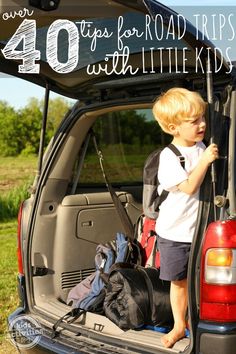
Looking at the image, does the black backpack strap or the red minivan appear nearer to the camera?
the red minivan

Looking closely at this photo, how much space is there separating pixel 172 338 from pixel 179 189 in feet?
2.47

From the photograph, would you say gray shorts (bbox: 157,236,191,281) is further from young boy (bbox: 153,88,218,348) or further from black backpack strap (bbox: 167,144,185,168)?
black backpack strap (bbox: 167,144,185,168)

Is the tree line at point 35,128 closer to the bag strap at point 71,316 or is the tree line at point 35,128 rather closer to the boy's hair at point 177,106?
the bag strap at point 71,316

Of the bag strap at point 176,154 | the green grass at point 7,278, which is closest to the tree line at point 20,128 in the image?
the green grass at point 7,278

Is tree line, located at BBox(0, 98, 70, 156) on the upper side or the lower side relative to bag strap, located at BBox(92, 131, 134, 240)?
upper

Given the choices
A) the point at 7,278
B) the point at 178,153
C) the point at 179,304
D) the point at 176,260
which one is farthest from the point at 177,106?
the point at 7,278

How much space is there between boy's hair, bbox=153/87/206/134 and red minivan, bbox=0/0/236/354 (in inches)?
2.6

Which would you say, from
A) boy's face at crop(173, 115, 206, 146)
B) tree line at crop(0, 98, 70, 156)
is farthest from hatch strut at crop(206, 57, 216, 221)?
tree line at crop(0, 98, 70, 156)

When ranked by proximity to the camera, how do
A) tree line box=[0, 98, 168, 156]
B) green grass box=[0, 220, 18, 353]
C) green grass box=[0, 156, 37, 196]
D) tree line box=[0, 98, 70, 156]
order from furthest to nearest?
tree line box=[0, 98, 70, 156], green grass box=[0, 156, 37, 196], tree line box=[0, 98, 168, 156], green grass box=[0, 220, 18, 353]

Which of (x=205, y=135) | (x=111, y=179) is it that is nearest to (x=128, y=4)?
(x=205, y=135)

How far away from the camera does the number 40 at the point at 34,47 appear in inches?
124

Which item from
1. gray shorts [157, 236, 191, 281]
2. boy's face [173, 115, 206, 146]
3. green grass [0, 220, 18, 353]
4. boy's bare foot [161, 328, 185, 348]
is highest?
boy's face [173, 115, 206, 146]

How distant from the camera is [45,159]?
404 centimetres

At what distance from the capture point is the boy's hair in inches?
113
